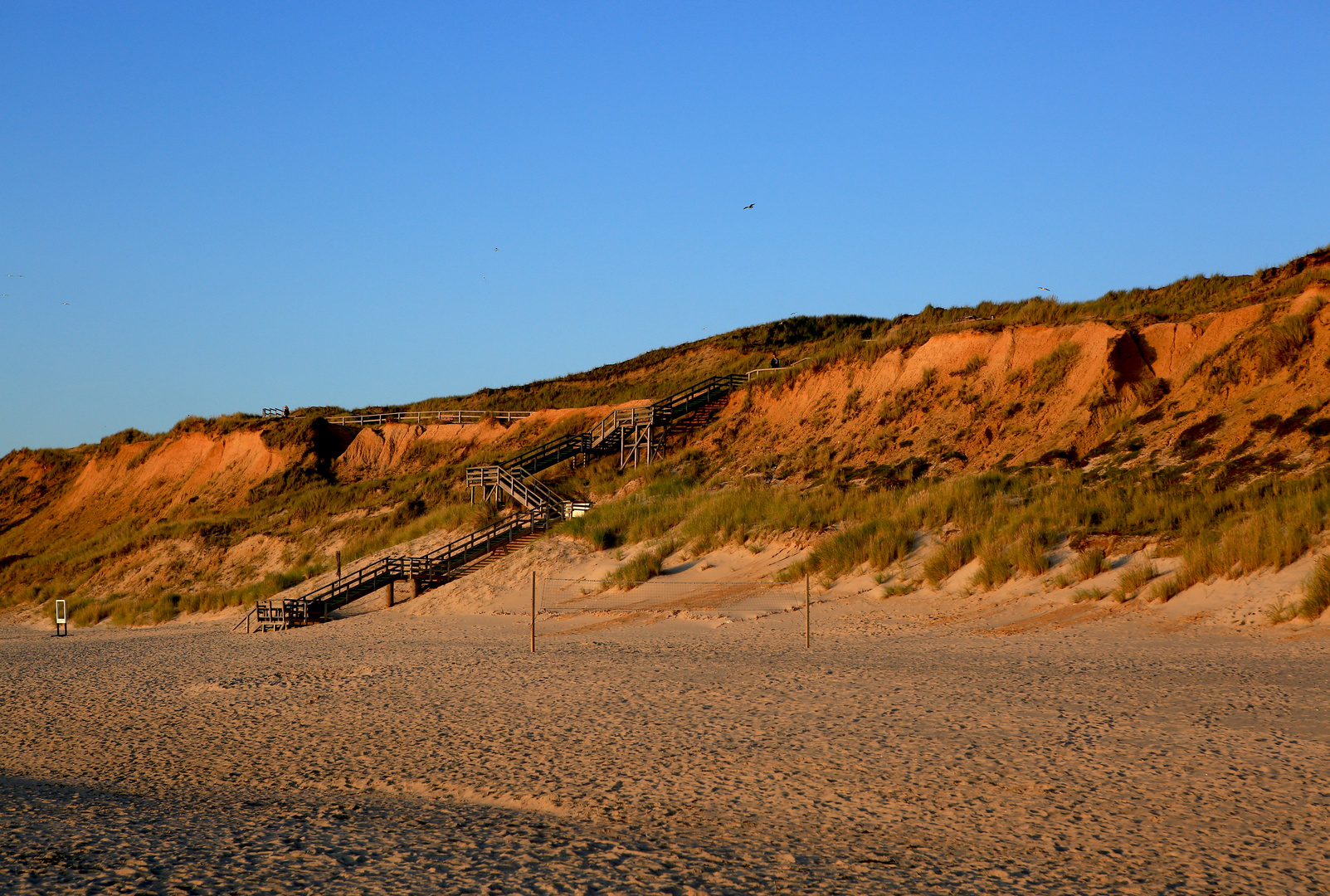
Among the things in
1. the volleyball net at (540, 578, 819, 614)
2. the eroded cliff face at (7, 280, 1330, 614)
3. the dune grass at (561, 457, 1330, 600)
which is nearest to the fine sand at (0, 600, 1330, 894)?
the dune grass at (561, 457, 1330, 600)

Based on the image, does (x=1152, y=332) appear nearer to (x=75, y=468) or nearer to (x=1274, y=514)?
(x=1274, y=514)

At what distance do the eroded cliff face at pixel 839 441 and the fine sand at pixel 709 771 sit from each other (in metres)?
12.6

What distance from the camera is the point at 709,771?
1077 centimetres

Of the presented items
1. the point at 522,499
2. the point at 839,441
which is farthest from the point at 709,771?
the point at 522,499

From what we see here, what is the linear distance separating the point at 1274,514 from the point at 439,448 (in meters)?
43.1

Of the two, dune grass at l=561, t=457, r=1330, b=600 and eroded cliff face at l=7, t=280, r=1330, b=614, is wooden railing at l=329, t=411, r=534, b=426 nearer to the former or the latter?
eroded cliff face at l=7, t=280, r=1330, b=614

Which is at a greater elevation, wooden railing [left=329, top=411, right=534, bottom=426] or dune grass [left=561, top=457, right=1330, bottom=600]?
wooden railing [left=329, top=411, right=534, bottom=426]

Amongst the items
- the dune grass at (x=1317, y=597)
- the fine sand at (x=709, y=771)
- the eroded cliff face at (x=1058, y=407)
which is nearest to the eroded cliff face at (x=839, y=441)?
the eroded cliff face at (x=1058, y=407)

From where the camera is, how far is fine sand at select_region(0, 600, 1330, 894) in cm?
777

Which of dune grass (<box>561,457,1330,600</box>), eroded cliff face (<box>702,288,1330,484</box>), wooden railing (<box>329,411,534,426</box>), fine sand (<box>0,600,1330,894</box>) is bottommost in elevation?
fine sand (<box>0,600,1330,894</box>)

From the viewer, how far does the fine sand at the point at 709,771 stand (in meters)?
7.77

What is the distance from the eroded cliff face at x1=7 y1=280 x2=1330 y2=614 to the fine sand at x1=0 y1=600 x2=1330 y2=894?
12.6 m

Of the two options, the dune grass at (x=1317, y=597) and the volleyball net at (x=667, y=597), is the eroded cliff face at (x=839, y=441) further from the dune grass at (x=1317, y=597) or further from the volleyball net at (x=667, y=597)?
the volleyball net at (x=667, y=597)

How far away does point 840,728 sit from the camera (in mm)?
12305
